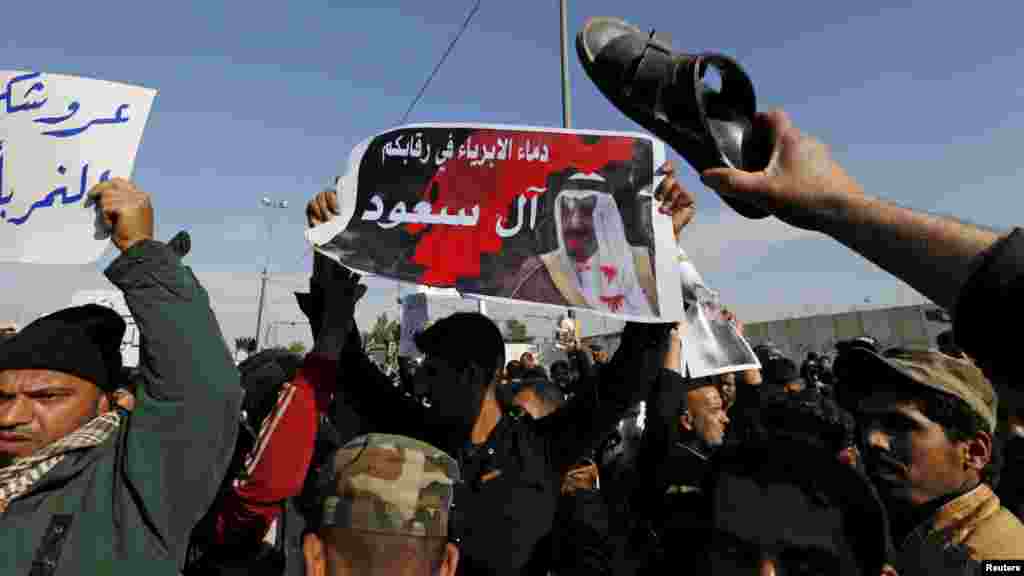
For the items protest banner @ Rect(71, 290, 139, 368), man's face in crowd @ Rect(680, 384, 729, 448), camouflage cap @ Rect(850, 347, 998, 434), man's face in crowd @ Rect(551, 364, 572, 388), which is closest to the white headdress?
camouflage cap @ Rect(850, 347, 998, 434)

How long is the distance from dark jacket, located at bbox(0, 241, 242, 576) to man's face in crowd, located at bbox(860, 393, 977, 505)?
1957mm

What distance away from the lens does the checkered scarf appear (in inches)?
65.6

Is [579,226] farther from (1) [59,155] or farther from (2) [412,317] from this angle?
(2) [412,317]

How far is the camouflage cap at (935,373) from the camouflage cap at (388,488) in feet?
5.05

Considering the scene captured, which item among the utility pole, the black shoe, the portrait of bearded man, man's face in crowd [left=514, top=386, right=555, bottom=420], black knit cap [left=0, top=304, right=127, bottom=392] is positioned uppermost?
the utility pole

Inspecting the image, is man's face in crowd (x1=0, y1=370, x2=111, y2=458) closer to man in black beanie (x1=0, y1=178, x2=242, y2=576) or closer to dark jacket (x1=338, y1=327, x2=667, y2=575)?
man in black beanie (x1=0, y1=178, x2=242, y2=576)

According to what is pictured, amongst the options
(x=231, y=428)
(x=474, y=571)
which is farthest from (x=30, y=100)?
(x=474, y=571)

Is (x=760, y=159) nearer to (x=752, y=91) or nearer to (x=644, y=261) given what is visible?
(x=752, y=91)

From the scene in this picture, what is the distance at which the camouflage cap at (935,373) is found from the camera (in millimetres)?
2039

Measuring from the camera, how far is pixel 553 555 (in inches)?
89.4

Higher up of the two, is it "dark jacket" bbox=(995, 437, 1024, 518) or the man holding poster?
the man holding poster

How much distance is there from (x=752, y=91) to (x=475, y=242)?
1499 millimetres

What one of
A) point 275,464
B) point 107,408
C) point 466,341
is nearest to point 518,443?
point 466,341
